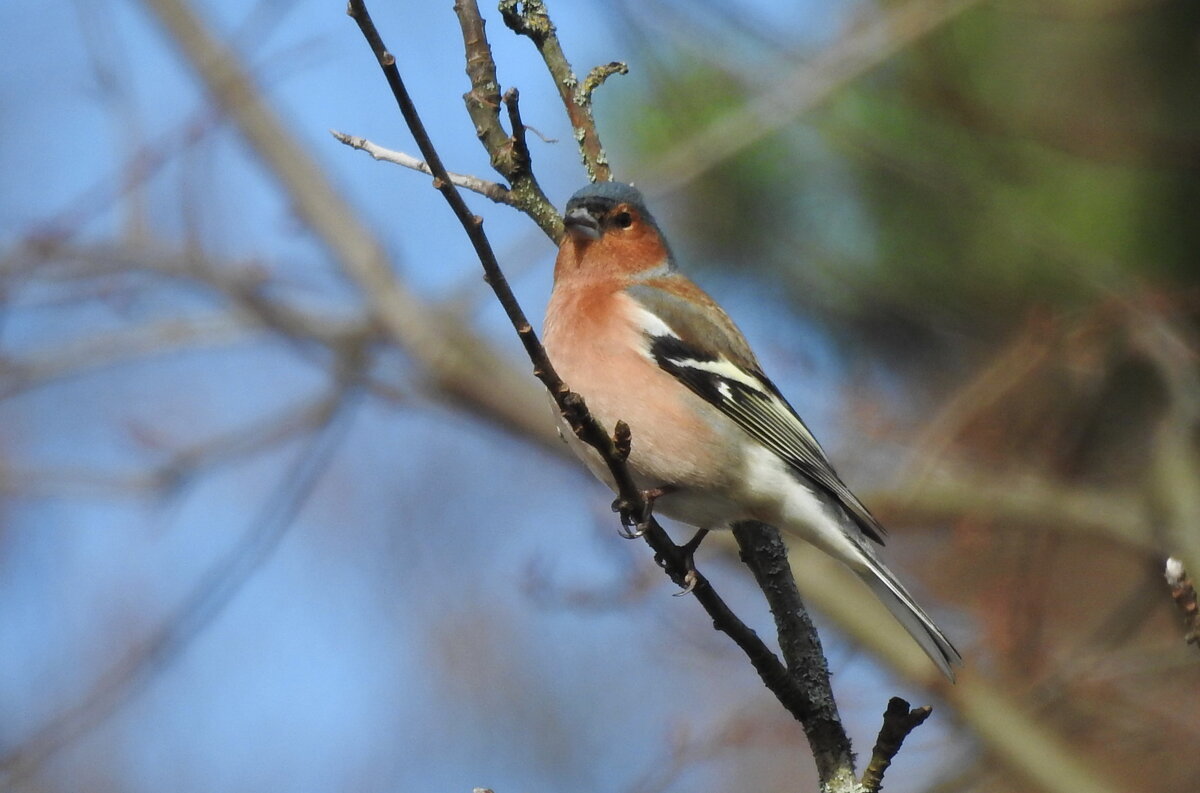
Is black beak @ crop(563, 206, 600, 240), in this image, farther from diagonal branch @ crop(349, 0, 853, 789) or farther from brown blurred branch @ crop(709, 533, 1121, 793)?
brown blurred branch @ crop(709, 533, 1121, 793)

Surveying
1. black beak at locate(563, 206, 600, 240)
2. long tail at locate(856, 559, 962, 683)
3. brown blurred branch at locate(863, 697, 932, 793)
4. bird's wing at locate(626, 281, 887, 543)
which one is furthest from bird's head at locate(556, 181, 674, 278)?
brown blurred branch at locate(863, 697, 932, 793)

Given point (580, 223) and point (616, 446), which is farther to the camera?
point (580, 223)

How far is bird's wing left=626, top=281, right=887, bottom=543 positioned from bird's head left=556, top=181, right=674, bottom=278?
161 mm

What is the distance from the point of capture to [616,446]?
281cm

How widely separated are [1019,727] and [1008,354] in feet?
5.71

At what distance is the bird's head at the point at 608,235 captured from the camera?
4023 millimetres

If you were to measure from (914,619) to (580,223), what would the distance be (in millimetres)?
1633

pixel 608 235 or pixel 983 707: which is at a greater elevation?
pixel 608 235

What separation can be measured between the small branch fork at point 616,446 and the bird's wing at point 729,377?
0.27 metres

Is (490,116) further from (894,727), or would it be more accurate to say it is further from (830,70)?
(830,70)

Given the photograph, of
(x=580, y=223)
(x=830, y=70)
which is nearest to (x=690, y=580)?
(x=580, y=223)


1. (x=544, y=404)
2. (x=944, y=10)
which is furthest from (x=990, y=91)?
(x=544, y=404)

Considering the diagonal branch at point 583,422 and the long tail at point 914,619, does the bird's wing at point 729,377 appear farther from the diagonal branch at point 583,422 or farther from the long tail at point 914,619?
the diagonal branch at point 583,422

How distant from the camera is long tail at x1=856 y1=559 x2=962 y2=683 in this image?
3.47 metres
